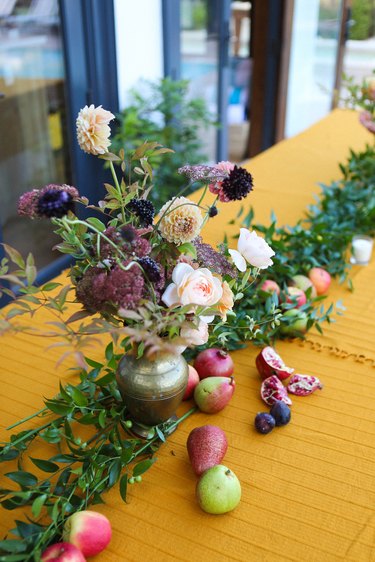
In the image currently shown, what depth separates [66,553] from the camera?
787 millimetres

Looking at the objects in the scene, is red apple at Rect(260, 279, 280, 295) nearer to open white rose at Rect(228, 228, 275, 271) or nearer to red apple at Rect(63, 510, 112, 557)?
open white rose at Rect(228, 228, 275, 271)

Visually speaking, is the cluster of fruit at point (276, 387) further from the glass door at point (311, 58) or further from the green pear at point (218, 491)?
the glass door at point (311, 58)

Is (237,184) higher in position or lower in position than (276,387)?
higher

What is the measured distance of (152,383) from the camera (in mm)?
969

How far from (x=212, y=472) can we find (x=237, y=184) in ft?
1.54

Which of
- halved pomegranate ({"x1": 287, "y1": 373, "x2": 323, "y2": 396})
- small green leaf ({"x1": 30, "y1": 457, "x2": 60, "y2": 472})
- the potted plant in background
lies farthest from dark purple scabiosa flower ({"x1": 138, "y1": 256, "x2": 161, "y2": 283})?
the potted plant in background

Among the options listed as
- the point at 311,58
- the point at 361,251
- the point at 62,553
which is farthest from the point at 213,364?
the point at 311,58

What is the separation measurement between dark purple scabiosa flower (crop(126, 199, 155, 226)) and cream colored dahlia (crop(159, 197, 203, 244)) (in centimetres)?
4

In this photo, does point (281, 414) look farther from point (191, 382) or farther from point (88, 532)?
point (88, 532)

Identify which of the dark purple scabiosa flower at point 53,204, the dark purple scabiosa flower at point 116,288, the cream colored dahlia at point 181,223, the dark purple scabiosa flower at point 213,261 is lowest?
the dark purple scabiosa flower at point 213,261

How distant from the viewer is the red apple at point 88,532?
83cm

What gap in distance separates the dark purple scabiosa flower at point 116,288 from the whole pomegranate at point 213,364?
0.36 meters

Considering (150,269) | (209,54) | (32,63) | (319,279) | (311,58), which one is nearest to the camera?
(150,269)

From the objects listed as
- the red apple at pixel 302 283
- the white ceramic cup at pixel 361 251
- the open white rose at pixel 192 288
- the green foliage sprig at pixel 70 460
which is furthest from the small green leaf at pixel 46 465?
the white ceramic cup at pixel 361 251
